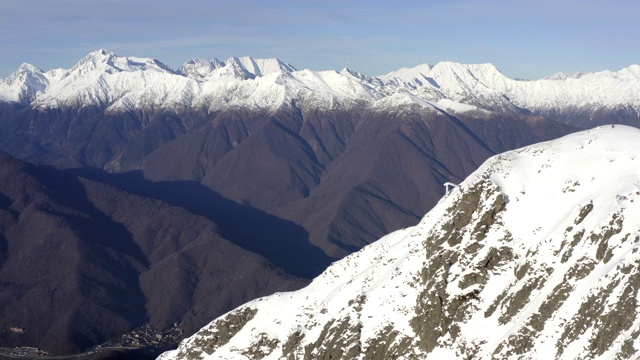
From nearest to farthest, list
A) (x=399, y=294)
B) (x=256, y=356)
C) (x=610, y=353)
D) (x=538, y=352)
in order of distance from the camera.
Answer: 1. (x=610, y=353)
2. (x=538, y=352)
3. (x=399, y=294)
4. (x=256, y=356)

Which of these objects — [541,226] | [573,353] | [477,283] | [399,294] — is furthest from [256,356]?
[573,353]

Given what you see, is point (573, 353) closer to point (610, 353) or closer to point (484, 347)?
point (610, 353)

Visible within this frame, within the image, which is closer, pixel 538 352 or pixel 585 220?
pixel 538 352

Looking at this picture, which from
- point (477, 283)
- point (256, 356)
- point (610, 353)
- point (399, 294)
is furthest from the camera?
point (256, 356)

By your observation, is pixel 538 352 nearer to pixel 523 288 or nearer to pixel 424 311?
pixel 523 288

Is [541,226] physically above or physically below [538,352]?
above

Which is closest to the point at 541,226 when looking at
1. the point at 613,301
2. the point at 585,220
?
the point at 585,220

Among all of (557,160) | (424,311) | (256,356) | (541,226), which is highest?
(557,160)
